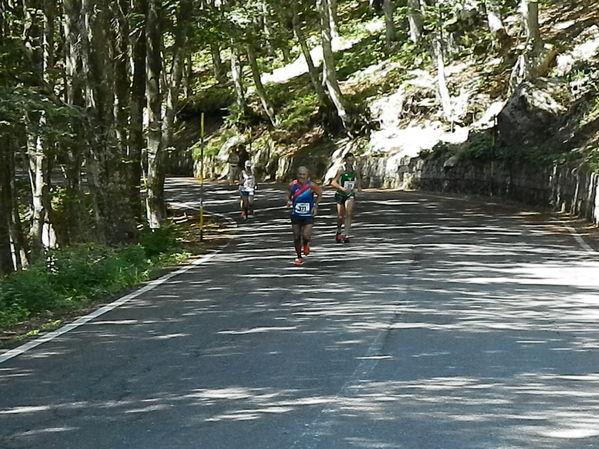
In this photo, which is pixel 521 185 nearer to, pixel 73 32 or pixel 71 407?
pixel 73 32

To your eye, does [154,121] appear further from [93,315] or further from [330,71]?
[330,71]

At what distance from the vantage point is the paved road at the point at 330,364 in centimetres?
636

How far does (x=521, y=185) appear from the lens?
2958cm

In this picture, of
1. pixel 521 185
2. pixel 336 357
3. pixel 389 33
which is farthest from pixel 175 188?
pixel 336 357

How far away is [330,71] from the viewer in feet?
134

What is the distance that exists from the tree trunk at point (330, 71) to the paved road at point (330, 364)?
23187 millimetres

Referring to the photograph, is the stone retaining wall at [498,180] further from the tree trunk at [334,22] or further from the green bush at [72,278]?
the tree trunk at [334,22]

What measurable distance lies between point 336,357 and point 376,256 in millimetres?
8398

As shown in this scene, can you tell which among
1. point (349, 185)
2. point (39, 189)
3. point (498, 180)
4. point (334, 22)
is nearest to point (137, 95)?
point (39, 189)

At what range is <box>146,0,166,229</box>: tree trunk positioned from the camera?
20.7 metres

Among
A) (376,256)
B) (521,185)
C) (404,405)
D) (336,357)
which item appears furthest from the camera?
(521,185)

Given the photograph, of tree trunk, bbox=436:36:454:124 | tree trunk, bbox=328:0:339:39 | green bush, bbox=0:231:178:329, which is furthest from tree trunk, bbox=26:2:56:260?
tree trunk, bbox=328:0:339:39

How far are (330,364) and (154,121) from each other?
1450 cm

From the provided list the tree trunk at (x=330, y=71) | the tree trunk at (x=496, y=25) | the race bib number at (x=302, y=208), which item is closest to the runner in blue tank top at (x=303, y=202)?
the race bib number at (x=302, y=208)
